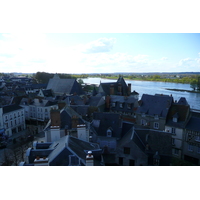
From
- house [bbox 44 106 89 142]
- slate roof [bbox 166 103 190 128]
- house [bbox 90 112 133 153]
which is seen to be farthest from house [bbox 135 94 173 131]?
house [bbox 44 106 89 142]

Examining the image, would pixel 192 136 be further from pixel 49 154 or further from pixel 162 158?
pixel 49 154

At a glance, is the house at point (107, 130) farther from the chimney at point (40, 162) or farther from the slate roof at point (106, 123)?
the chimney at point (40, 162)

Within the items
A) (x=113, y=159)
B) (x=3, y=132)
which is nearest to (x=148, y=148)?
(x=113, y=159)

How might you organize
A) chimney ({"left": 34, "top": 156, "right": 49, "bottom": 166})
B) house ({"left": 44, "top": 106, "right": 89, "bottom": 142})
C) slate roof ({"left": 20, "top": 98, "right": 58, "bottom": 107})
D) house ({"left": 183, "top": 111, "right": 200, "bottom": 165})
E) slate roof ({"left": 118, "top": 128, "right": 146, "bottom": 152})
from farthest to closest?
slate roof ({"left": 20, "top": 98, "right": 58, "bottom": 107}) → house ({"left": 183, "top": 111, "right": 200, "bottom": 165}) → slate roof ({"left": 118, "top": 128, "right": 146, "bottom": 152}) → house ({"left": 44, "top": 106, "right": 89, "bottom": 142}) → chimney ({"left": 34, "top": 156, "right": 49, "bottom": 166})

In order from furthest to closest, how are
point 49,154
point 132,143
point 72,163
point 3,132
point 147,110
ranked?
1. point 3,132
2. point 147,110
3. point 132,143
4. point 49,154
5. point 72,163

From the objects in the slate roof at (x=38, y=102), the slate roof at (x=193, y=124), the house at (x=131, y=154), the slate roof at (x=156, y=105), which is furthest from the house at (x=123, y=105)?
the house at (x=131, y=154)

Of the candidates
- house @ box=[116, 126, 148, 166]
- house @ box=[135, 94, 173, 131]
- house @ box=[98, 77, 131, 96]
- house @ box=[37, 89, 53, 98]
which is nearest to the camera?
house @ box=[116, 126, 148, 166]

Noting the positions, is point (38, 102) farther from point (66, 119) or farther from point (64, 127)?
point (64, 127)

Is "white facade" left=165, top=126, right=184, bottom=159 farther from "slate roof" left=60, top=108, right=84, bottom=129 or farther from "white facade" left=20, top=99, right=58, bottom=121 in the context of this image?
"white facade" left=20, top=99, right=58, bottom=121
